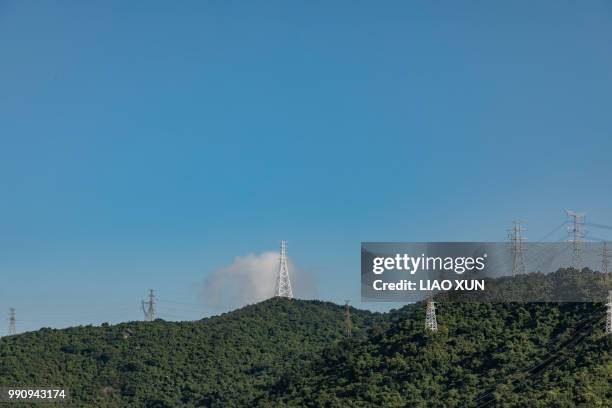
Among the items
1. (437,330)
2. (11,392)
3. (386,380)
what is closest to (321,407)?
(386,380)

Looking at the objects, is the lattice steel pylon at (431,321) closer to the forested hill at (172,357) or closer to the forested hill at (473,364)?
the forested hill at (473,364)

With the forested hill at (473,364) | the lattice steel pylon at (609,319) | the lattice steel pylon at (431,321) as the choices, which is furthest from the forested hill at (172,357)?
the lattice steel pylon at (609,319)

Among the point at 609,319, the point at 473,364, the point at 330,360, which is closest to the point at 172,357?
the point at 330,360

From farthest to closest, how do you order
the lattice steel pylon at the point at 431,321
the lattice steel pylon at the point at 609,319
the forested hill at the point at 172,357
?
1. the forested hill at the point at 172,357
2. the lattice steel pylon at the point at 431,321
3. the lattice steel pylon at the point at 609,319

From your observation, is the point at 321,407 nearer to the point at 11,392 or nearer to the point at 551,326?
the point at 551,326

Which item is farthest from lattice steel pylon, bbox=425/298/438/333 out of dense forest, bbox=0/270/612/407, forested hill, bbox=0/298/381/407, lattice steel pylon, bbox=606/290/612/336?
forested hill, bbox=0/298/381/407

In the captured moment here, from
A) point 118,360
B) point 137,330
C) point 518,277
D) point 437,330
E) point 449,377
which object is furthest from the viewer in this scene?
point 137,330

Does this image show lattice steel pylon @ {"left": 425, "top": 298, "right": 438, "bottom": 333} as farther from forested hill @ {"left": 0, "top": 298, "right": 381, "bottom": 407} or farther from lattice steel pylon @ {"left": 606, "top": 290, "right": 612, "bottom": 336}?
forested hill @ {"left": 0, "top": 298, "right": 381, "bottom": 407}
